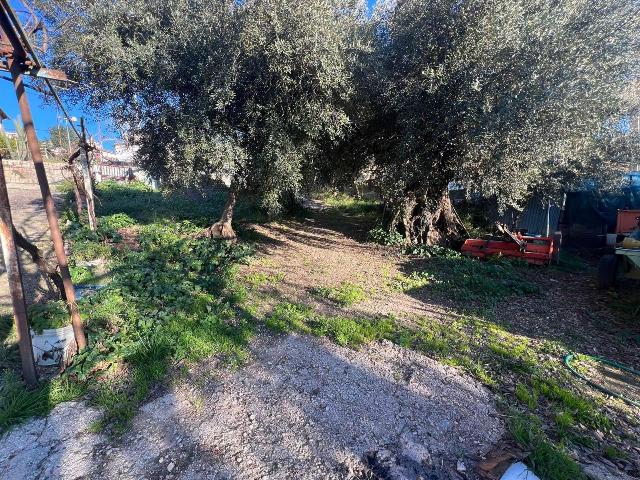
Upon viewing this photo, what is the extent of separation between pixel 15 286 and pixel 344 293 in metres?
4.05

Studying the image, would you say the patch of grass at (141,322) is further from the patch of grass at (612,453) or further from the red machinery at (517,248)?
the red machinery at (517,248)

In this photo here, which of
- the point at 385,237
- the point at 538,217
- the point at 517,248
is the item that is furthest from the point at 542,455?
the point at 538,217

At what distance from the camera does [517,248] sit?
24.6ft

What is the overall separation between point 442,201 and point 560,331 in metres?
5.12

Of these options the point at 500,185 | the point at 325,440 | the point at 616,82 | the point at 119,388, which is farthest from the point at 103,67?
the point at 616,82

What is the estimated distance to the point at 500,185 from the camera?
265 inches

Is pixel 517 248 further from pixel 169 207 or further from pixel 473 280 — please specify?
pixel 169 207

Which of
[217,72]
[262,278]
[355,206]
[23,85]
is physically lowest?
[262,278]

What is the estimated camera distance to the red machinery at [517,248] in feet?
24.1

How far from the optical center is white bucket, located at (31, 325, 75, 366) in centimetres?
320

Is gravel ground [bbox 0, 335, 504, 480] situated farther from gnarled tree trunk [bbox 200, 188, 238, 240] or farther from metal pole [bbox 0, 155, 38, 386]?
gnarled tree trunk [bbox 200, 188, 238, 240]

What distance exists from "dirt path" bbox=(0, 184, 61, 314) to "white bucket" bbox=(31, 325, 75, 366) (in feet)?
5.00

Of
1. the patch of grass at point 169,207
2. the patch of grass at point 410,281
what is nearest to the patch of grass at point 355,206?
the patch of grass at point 169,207

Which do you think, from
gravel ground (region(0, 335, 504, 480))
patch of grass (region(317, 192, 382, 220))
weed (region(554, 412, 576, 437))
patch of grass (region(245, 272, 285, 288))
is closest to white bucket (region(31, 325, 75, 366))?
gravel ground (region(0, 335, 504, 480))
